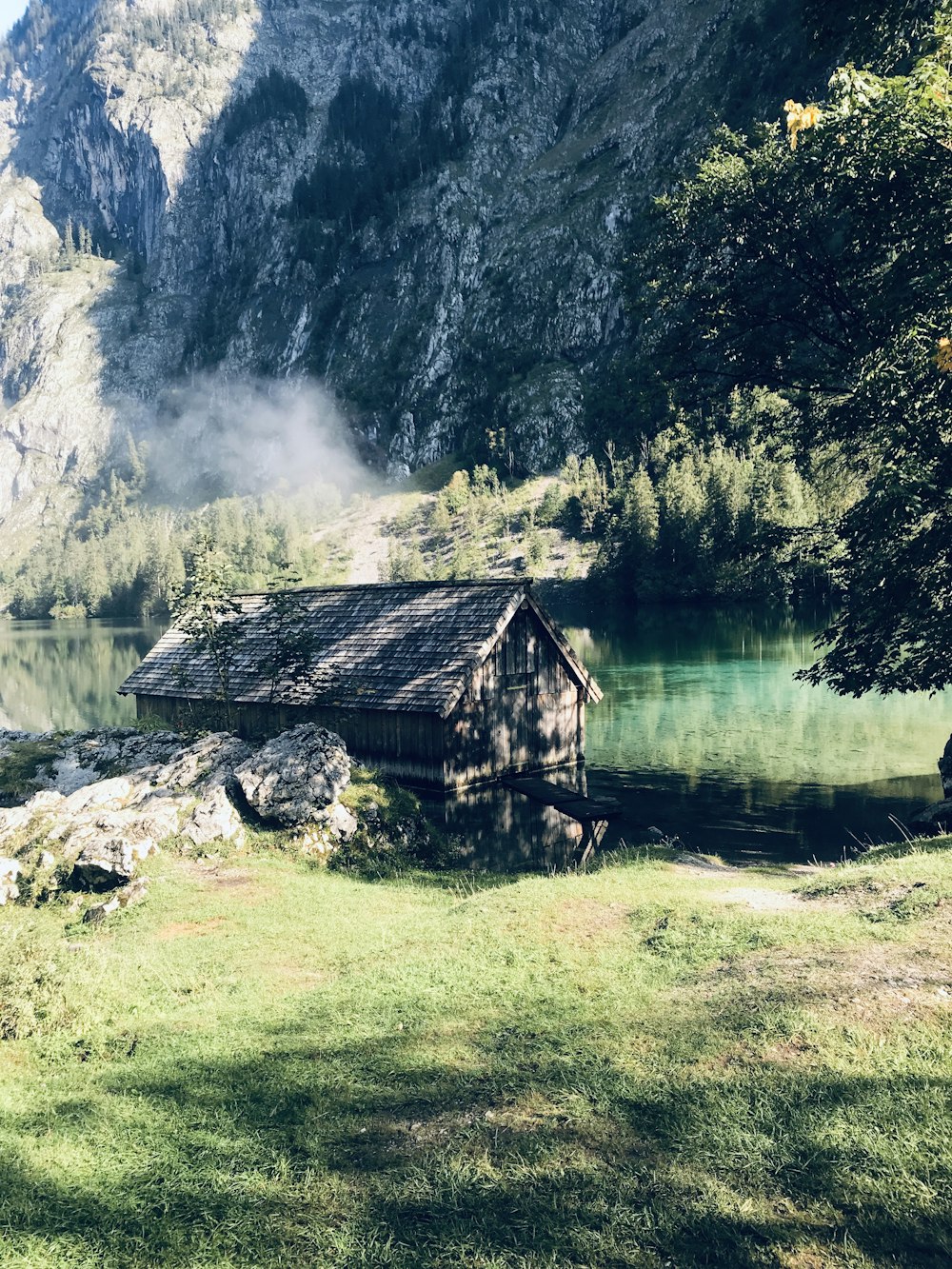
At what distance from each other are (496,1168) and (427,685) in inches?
779

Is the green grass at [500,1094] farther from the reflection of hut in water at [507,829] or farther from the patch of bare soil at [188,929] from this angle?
the reflection of hut in water at [507,829]

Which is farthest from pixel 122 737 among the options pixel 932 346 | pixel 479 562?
pixel 479 562

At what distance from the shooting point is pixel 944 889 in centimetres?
1189

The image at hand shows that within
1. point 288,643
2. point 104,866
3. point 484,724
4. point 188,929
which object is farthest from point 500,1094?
point 288,643

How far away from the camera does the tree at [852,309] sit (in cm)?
1540

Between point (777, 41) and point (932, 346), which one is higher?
point (777, 41)

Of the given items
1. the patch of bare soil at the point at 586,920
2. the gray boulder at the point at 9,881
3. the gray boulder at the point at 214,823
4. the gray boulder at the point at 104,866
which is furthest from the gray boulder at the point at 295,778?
the patch of bare soil at the point at 586,920

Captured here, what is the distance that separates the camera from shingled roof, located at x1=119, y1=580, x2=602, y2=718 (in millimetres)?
26453

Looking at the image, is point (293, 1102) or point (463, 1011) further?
point (463, 1011)

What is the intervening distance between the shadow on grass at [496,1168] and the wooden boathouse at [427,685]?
17230 mm

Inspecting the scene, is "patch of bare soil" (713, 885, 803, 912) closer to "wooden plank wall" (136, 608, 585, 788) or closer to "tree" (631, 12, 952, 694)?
"tree" (631, 12, 952, 694)

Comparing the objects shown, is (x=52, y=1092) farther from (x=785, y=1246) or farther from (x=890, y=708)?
(x=890, y=708)

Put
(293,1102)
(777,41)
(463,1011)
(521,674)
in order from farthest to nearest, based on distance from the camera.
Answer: (777,41), (521,674), (463,1011), (293,1102)

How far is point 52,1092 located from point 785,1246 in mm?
6972
